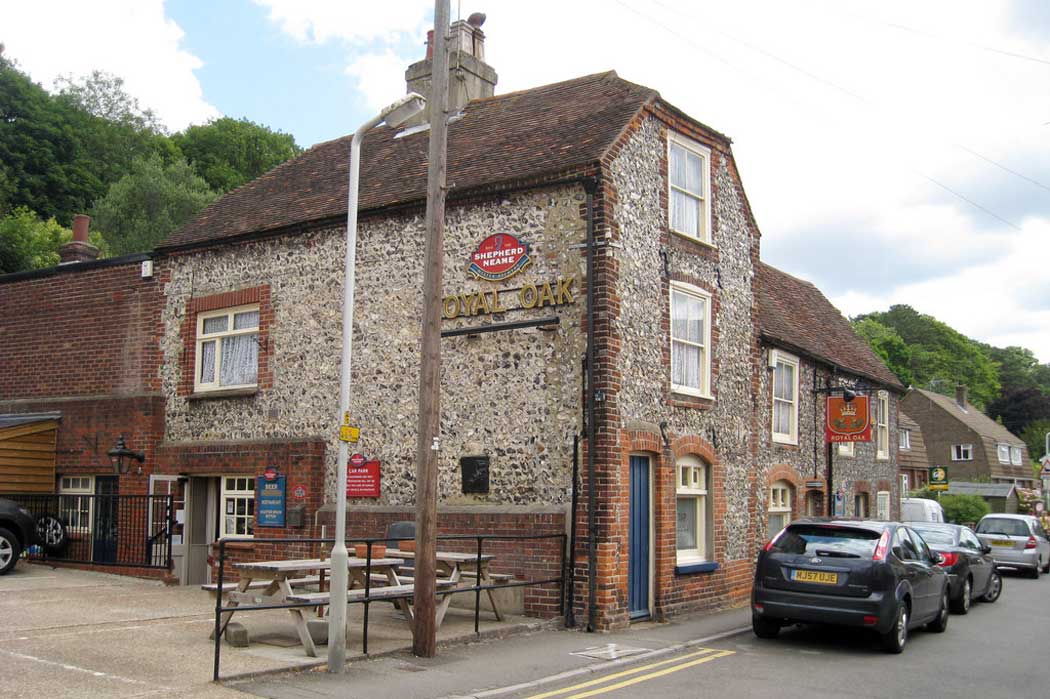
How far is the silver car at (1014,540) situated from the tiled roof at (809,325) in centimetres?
450

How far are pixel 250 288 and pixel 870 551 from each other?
11.5 m

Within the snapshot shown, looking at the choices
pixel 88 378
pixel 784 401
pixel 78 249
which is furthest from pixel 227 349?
pixel 784 401

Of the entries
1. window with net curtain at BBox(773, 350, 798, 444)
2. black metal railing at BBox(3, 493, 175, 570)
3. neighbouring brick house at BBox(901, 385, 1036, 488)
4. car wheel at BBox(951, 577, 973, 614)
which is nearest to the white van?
window with net curtain at BBox(773, 350, 798, 444)

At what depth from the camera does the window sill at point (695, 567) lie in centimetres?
1519

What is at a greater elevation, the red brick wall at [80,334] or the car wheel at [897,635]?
the red brick wall at [80,334]

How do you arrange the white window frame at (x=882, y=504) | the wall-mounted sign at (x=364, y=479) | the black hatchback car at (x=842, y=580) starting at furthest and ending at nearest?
the white window frame at (x=882, y=504), the wall-mounted sign at (x=364, y=479), the black hatchback car at (x=842, y=580)

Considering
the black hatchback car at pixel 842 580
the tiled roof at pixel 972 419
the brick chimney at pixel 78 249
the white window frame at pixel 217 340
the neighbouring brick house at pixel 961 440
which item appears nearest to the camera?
the black hatchback car at pixel 842 580

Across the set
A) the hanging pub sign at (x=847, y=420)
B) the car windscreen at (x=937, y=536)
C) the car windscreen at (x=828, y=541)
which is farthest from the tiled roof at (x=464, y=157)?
the car windscreen at (x=937, y=536)

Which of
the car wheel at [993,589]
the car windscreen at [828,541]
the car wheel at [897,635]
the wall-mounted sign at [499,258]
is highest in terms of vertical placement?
the wall-mounted sign at [499,258]

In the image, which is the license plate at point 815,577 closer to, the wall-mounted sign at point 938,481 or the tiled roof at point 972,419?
the wall-mounted sign at point 938,481

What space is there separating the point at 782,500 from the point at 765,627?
8030 millimetres

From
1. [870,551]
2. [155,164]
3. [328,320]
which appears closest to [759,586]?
[870,551]

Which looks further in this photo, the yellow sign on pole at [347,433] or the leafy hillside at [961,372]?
the leafy hillside at [961,372]

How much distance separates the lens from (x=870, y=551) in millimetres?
12125
